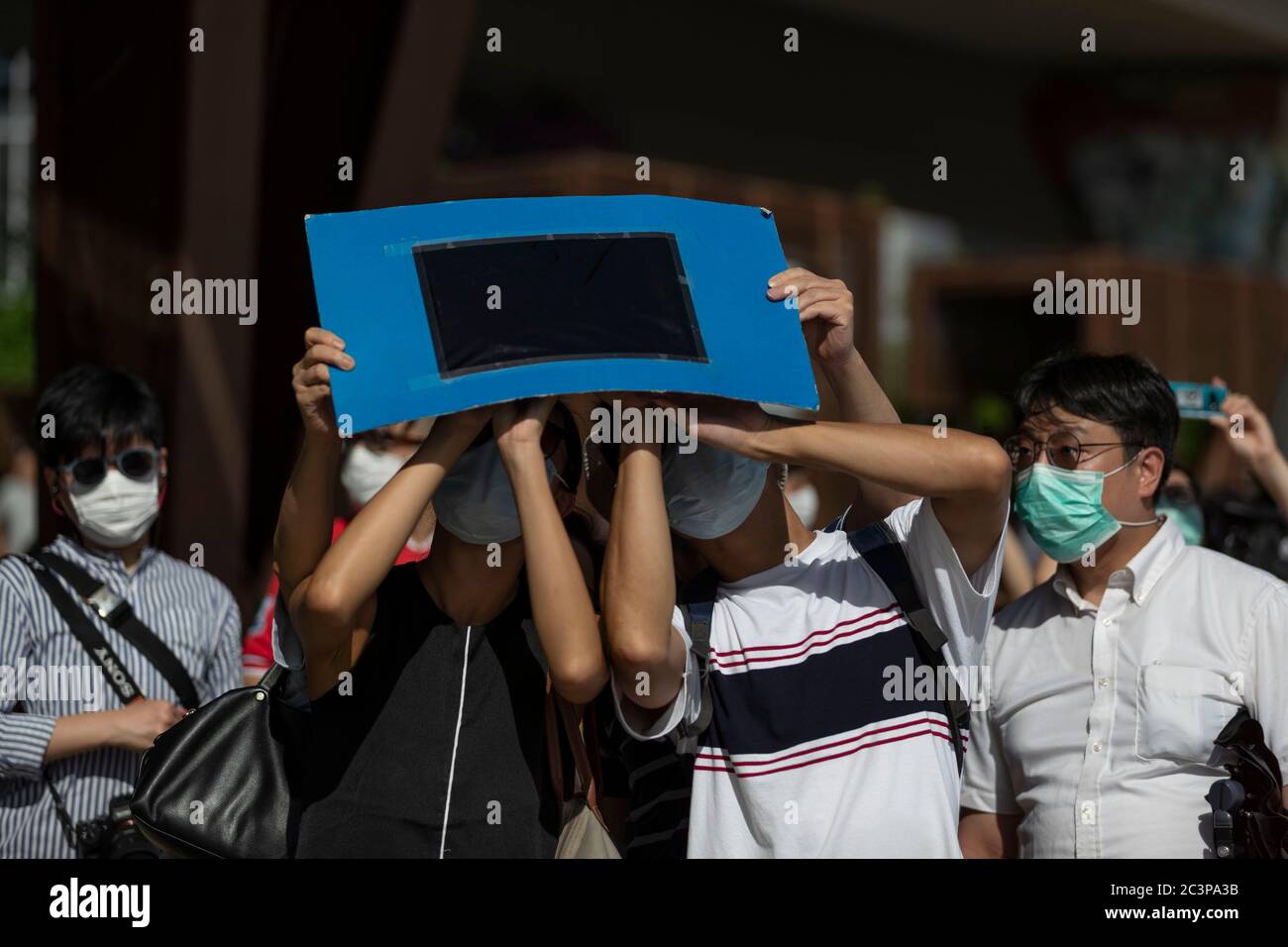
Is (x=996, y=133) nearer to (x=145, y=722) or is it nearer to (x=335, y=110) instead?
(x=335, y=110)

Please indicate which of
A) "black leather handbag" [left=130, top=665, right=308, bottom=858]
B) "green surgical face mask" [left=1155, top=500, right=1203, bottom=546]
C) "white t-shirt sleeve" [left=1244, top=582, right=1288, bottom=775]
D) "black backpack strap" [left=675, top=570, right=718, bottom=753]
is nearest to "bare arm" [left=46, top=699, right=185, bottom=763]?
"black leather handbag" [left=130, top=665, right=308, bottom=858]

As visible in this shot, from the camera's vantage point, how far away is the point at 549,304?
8.35 feet

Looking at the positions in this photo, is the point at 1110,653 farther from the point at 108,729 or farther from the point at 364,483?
the point at 364,483

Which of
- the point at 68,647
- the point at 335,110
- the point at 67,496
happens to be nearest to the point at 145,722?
the point at 68,647

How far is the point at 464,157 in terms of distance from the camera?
646 inches

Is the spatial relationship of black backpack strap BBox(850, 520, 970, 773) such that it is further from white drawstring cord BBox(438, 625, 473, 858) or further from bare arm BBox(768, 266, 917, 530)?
white drawstring cord BBox(438, 625, 473, 858)

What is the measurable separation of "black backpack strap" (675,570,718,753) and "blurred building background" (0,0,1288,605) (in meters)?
2.78

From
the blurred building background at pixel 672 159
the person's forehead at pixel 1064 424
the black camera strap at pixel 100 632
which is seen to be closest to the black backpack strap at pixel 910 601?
the person's forehead at pixel 1064 424

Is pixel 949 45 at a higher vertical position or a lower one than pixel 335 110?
higher

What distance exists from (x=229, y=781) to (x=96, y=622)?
1105mm

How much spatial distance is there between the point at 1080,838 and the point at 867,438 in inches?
42.2

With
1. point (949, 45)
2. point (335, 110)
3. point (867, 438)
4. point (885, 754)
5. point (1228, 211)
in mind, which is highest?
point (949, 45)

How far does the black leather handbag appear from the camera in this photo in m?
2.75

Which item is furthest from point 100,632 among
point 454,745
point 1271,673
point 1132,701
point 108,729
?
point 1271,673
